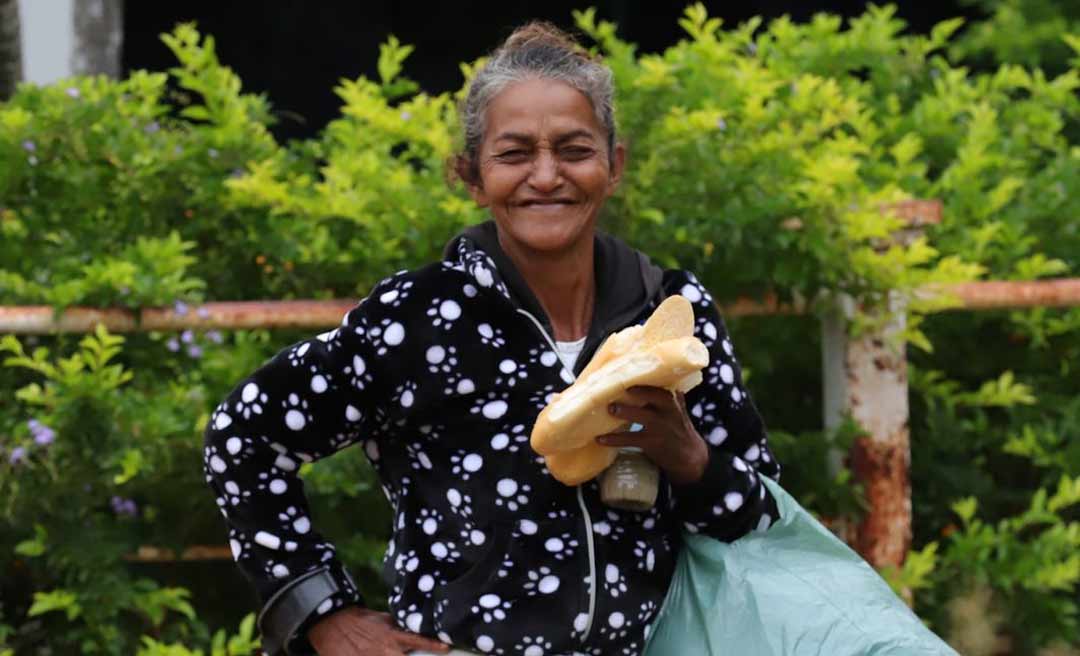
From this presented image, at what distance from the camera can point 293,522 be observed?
103 inches

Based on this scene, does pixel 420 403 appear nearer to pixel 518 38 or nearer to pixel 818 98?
pixel 518 38

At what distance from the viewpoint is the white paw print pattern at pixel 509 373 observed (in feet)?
8.21

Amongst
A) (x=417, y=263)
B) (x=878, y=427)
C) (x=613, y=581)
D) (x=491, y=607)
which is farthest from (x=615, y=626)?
(x=878, y=427)

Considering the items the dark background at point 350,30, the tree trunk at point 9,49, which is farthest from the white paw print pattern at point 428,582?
the dark background at point 350,30

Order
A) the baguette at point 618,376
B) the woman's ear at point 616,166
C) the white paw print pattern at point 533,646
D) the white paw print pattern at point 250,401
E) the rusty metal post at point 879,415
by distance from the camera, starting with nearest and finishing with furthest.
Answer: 1. the baguette at point 618,376
2. the white paw print pattern at point 533,646
3. the white paw print pattern at point 250,401
4. the woman's ear at point 616,166
5. the rusty metal post at point 879,415

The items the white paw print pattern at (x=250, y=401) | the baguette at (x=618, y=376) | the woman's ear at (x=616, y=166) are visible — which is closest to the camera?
the baguette at (x=618, y=376)

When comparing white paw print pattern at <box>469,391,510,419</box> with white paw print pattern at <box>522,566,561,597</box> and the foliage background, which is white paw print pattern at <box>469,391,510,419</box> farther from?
the foliage background

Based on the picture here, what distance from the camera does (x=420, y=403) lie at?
250cm

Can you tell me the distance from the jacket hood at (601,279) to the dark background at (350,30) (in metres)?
5.33

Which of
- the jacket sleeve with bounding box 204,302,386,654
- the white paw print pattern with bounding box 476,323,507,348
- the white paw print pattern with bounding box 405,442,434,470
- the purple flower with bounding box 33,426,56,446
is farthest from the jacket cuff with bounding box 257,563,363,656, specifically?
the purple flower with bounding box 33,426,56,446

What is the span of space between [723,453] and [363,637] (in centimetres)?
60

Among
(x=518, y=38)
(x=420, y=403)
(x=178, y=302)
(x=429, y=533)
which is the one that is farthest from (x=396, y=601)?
(x=178, y=302)

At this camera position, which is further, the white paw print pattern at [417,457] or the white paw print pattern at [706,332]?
the white paw print pattern at [706,332]

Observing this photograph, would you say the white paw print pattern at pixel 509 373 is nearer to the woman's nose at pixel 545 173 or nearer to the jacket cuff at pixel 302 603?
the woman's nose at pixel 545 173
